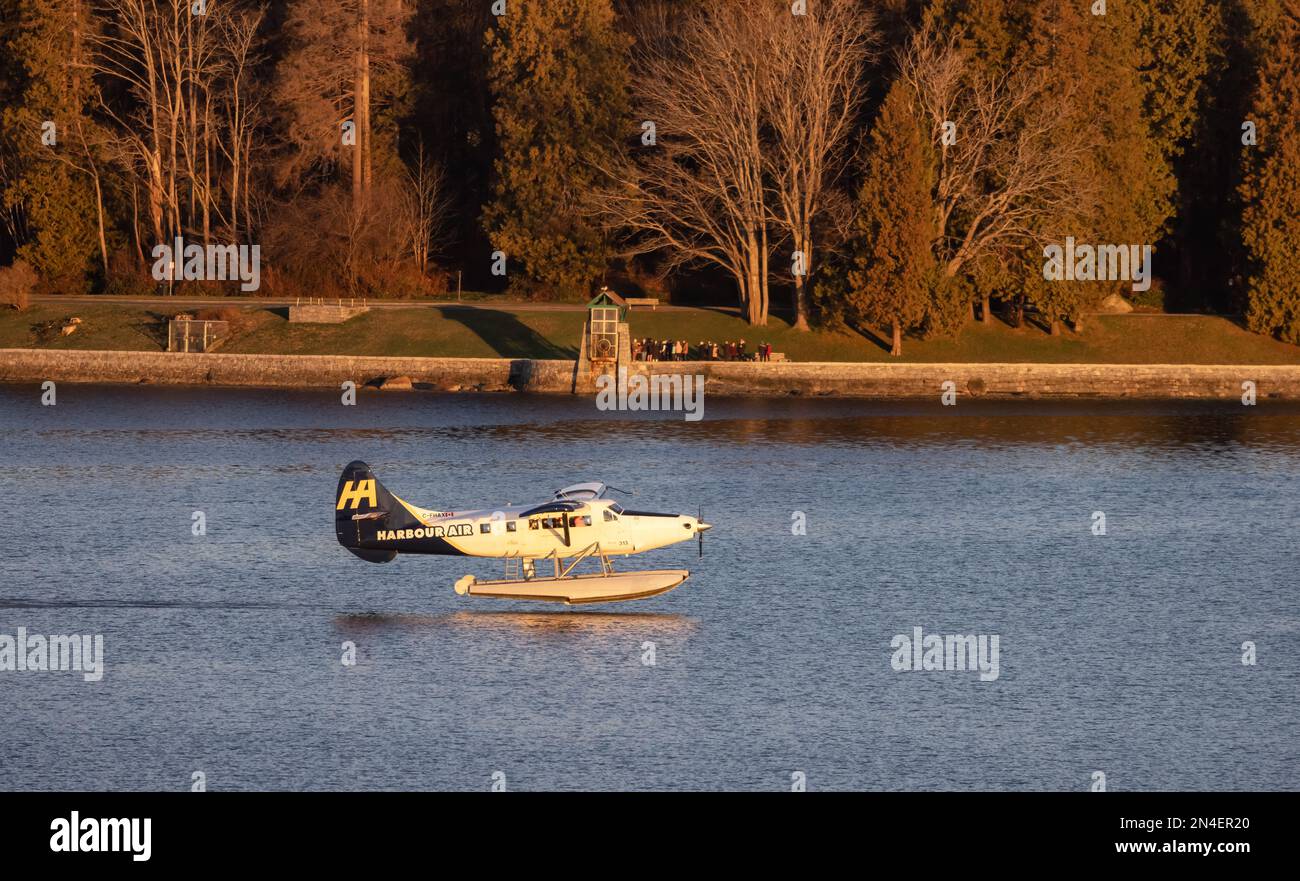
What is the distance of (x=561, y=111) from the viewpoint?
91.6 meters

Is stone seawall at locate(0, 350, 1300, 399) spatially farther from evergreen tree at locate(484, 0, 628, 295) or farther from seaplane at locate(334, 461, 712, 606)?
seaplane at locate(334, 461, 712, 606)

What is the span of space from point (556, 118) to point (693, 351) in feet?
53.5

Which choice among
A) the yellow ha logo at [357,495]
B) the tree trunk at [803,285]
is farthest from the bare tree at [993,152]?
the yellow ha logo at [357,495]

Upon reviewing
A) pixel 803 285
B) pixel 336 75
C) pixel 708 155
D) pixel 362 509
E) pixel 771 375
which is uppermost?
pixel 336 75

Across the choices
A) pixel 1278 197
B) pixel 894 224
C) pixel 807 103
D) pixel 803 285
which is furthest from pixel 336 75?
pixel 1278 197

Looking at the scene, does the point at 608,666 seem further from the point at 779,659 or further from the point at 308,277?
the point at 308,277

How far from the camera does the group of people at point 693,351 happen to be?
267 feet

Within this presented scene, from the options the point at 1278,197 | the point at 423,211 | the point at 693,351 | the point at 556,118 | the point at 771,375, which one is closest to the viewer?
the point at 771,375

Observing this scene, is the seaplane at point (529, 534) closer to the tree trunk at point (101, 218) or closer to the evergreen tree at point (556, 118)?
the evergreen tree at point (556, 118)

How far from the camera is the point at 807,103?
278 ft

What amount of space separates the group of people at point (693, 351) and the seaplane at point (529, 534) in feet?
138

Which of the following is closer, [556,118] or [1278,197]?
[1278,197]

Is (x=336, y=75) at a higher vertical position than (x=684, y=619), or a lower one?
higher

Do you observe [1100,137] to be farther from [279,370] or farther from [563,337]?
[279,370]
